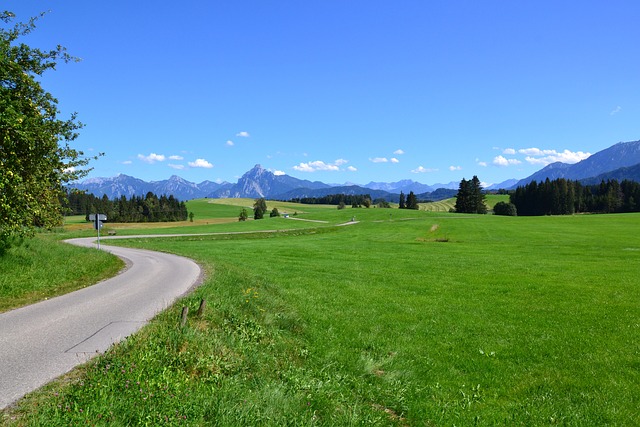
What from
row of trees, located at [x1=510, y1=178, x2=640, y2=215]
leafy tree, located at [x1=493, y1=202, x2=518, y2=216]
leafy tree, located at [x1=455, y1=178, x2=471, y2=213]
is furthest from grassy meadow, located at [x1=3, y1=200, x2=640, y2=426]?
row of trees, located at [x1=510, y1=178, x2=640, y2=215]

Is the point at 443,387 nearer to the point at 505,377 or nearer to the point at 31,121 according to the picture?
the point at 505,377

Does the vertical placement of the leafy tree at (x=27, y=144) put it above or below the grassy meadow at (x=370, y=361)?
above

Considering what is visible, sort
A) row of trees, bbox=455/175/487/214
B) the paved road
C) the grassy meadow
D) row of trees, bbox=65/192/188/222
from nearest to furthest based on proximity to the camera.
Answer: the grassy meadow < the paved road < row of trees, bbox=455/175/487/214 < row of trees, bbox=65/192/188/222

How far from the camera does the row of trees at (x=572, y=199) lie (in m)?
138

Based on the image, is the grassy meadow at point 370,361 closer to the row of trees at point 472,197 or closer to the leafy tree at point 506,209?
the row of trees at point 472,197

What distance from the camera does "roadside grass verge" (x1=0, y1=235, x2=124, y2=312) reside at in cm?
1459

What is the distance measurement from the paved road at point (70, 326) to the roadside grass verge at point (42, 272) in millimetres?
1060

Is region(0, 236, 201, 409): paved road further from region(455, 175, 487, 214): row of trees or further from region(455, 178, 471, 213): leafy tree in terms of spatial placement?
region(455, 175, 487, 214): row of trees

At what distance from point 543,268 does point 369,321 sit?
63.5ft

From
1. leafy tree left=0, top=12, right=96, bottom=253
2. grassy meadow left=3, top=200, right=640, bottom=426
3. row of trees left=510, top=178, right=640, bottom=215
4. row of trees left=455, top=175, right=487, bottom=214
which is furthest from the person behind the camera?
row of trees left=455, top=175, right=487, bottom=214

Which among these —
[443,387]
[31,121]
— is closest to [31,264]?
[31,121]

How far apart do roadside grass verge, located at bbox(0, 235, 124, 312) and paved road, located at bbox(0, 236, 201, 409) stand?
1.06 meters

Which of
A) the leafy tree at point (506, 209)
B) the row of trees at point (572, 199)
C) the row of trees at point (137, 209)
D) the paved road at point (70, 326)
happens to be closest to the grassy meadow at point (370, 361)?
the paved road at point (70, 326)

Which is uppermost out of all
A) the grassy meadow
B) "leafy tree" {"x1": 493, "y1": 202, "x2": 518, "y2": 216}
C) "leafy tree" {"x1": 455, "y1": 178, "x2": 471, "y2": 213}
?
"leafy tree" {"x1": 455, "y1": 178, "x2": 471, "y2": 213}
